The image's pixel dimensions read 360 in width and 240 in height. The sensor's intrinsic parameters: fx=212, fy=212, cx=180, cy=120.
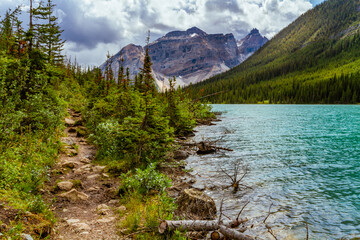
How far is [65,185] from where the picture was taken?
27.5 ft

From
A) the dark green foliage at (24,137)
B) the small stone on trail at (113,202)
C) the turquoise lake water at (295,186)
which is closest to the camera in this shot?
the dark green foliage at (24,137)

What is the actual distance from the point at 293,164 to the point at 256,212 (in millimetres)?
7591

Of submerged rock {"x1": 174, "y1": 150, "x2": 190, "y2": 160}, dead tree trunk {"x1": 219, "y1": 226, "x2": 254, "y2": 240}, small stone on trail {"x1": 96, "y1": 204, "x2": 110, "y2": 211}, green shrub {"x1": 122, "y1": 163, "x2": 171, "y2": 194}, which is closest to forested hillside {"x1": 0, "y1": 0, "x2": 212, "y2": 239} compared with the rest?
green shrub {"x1": 122, "y1": 163, "x2": 171, "y2": 194}

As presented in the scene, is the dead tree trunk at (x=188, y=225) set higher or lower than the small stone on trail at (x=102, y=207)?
higher

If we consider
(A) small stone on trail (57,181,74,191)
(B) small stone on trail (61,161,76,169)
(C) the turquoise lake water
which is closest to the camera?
(C) the turquoise lake water

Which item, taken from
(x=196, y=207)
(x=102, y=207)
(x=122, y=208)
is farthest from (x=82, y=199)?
(x=196, y=207)

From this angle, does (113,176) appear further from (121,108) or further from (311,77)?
(311,77)

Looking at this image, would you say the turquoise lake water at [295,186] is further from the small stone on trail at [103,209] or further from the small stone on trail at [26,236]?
the small stone on trail at [26,236]

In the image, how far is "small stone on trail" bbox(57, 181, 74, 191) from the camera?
8.23m

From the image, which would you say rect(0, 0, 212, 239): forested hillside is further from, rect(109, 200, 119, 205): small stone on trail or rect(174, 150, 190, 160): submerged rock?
rect(174, 150, 190, 160): submerged rock

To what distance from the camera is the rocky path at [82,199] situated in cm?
576

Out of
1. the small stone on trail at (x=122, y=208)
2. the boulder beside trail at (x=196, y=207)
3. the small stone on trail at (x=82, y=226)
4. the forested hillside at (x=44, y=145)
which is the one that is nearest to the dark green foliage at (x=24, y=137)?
the forested hillside at (x=44, y=145)

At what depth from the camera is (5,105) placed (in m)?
8.25

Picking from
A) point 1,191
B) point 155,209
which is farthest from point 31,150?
point 155,209
